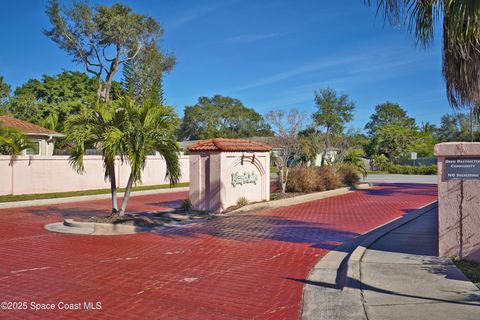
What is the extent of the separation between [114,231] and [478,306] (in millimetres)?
8510

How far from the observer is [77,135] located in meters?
11.8

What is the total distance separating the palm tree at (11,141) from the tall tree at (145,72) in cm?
1937

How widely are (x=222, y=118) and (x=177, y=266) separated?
73.4 meters

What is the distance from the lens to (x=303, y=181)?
20547 millimetres

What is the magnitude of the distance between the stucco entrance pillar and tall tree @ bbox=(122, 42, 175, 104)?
2605 cm

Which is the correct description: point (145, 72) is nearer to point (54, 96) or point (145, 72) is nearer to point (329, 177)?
point (54, 96)

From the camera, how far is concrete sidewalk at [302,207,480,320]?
5277mm

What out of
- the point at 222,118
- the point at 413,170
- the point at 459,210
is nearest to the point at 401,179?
the point at 413,170

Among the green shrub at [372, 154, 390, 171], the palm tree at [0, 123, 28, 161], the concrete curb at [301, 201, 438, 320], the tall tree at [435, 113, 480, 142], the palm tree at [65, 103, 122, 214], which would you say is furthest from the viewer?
the tall tree at [435, 113, 480, 142]

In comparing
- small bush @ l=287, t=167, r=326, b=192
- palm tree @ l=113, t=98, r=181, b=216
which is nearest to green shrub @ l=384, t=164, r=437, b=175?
small bush @ l=287, t=167, r=326, b=192

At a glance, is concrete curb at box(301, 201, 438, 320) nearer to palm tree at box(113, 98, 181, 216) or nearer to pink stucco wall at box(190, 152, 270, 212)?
palm tree at box(113, 98, 181, 216)

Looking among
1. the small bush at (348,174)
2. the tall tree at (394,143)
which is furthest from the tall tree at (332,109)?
the small bush at (348,174)

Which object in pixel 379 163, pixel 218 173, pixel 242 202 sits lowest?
pixel 242 202

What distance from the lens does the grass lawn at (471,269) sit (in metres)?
6.47
